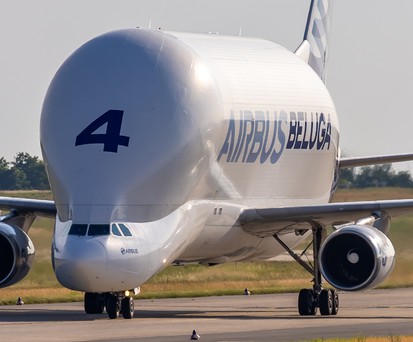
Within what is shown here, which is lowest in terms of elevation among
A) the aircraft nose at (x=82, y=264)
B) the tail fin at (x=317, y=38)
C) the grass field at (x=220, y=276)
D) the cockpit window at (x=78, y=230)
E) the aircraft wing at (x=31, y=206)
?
the grass field at (x=220, y=276)

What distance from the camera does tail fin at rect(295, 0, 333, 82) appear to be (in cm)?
4959

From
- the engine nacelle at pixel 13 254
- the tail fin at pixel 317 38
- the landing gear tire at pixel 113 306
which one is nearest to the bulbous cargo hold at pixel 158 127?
the landing gear tire at pixel 113 306

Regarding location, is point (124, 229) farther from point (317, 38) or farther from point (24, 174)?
point (24, 174)

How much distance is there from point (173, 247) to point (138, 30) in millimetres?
5317

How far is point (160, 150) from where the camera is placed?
114 feet

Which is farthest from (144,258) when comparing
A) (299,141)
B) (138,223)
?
(299,141)

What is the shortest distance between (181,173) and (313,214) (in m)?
4.45

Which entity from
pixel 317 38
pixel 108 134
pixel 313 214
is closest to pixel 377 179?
pixel 317 38

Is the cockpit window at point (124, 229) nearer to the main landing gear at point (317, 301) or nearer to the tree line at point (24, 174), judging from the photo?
the main landing gear at point (317, 301)

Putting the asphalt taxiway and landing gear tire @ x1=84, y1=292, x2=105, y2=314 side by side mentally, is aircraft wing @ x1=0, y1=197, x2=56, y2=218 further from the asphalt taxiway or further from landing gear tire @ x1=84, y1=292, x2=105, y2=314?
landing gear tire @ x1=84, y1=292, x2=105, y2=314

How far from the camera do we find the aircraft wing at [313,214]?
1508 inches

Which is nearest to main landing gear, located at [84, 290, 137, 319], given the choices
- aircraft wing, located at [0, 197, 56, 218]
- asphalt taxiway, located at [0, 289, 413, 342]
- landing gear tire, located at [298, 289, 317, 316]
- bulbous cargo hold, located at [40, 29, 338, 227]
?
asphalt taxiway, located at [0, 289, 413, 342]

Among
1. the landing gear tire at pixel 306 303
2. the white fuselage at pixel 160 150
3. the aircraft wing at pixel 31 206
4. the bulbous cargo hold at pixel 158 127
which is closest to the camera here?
the white fuselage at pixel 160 150

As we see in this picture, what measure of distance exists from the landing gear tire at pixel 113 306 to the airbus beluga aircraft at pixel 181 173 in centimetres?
4
